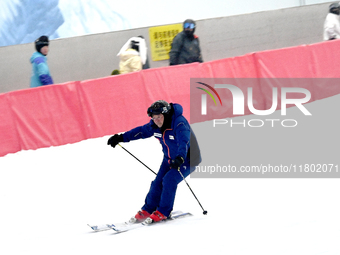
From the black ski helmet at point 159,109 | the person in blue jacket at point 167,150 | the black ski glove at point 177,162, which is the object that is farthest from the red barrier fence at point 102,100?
the black ski glove at point 177,162

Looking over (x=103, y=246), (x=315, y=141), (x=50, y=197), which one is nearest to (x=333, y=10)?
(x=315, y=141)

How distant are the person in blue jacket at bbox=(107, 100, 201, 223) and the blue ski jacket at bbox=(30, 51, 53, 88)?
10.4 ft

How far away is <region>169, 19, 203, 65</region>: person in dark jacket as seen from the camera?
28.6ft

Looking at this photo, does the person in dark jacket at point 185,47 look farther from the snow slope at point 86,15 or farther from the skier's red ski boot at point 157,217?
the skier's red ski boot at point 157,217

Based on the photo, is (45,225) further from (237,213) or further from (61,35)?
(61,35)

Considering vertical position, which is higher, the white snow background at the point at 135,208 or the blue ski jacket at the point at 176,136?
the blue ski jacket at the point at 176,136

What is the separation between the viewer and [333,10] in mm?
9805

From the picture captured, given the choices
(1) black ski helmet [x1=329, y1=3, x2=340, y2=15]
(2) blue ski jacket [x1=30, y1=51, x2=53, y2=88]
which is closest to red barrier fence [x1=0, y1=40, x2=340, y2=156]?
(2) blue ski jacket [x1=30, y1=51, x2=53, y2=88]

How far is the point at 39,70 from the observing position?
7.89m

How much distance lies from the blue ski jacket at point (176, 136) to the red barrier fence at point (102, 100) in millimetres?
3315

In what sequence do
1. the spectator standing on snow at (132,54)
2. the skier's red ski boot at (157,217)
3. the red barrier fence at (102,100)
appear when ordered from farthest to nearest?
the spectator standing on snow at (132,54) < the red barrier fence at (102,100) < the skier's red ski boot at (157,217)

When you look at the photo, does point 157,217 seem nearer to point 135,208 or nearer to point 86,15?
point 135,208

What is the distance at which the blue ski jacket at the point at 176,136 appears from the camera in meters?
4.67

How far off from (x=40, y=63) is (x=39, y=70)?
0.21 metres
